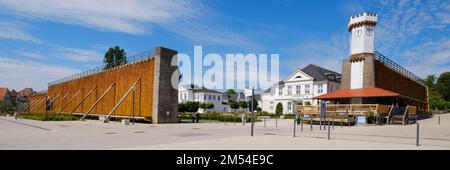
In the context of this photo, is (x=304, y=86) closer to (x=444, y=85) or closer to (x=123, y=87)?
(x=123, y=87)

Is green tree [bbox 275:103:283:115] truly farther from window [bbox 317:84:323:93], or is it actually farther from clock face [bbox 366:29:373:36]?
clock face [bbox 366:29:373:36]

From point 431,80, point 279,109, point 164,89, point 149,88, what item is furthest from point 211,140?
point 431,80

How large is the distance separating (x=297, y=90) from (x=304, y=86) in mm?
1835

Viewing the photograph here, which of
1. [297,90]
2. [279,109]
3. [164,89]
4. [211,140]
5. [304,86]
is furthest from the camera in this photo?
[297,90]

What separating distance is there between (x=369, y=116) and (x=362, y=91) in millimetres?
6331

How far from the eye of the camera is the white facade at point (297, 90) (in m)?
62.2

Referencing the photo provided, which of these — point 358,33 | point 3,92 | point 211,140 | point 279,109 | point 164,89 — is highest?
point 358,33

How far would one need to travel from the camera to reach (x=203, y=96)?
3812 inches

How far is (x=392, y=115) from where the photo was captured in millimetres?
30344

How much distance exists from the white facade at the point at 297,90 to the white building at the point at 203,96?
29704mm

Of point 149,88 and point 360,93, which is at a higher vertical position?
Result: point 149,88

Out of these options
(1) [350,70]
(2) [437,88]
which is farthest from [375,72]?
(2) [437,88]

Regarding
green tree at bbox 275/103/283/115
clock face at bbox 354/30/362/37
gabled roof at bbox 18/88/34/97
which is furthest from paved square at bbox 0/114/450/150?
gabled roof at bbox 18/88/34/97
